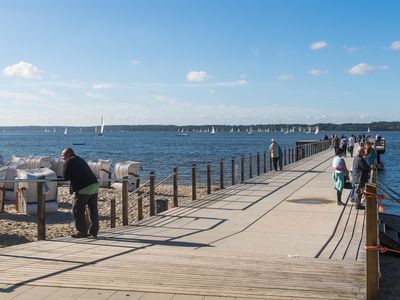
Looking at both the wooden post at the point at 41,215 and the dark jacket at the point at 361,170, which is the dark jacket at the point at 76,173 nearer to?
the wooden post at the point at 41,215

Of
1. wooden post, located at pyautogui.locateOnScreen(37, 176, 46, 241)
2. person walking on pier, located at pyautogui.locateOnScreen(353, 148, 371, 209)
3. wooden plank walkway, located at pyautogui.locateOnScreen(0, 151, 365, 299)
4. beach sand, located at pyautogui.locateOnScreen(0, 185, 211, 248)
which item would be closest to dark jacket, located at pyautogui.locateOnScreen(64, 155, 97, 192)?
wooden post, located at pyautogui.locateOnScreen(37, 176, 46, 241)

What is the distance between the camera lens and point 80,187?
9320 millimetres

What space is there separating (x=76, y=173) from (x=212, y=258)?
11.0ft

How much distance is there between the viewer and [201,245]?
869 centimetres

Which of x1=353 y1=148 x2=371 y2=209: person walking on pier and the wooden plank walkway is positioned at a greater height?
x1=353 y1=148 x2=371 y2=209: person walking on pier

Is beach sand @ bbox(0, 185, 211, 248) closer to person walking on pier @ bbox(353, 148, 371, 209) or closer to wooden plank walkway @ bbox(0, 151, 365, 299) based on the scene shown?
wooden plank walkway @ bbox(0, 151, 365, 299)

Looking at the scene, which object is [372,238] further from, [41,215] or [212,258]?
[41,215]

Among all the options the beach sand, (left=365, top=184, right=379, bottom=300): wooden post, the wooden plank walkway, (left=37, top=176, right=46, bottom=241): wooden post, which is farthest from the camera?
the beach sand

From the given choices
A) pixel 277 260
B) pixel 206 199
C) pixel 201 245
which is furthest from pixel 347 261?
pixel 206 199

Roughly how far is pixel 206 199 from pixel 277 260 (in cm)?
813

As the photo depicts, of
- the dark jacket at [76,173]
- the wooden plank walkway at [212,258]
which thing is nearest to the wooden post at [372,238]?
the wooden plank walkway at [212,258]

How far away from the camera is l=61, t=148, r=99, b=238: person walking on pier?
926cm

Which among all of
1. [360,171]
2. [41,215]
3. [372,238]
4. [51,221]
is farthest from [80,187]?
[51,221]

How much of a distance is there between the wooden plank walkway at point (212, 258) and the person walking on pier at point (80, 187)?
0.41 meters
